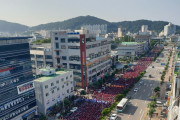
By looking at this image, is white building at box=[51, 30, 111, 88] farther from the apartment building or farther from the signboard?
the signboard

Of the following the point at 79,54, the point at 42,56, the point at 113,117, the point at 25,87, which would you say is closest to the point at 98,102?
the point at 113,117

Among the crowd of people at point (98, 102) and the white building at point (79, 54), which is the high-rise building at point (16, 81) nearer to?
the crowd of people at point (98, 102)

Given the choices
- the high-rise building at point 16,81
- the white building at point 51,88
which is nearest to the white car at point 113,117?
the white building at point 51,88

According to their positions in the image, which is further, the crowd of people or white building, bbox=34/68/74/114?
white building, bbox=34/68/74/114

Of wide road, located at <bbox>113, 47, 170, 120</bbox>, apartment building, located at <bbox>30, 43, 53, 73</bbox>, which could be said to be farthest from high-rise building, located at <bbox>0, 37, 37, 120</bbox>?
apartment building, located at <bbox>30, 43, 53, 73</bbox>

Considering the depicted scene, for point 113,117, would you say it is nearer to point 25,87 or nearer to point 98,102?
point 98,102

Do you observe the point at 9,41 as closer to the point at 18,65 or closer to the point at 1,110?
the point at 18,65
